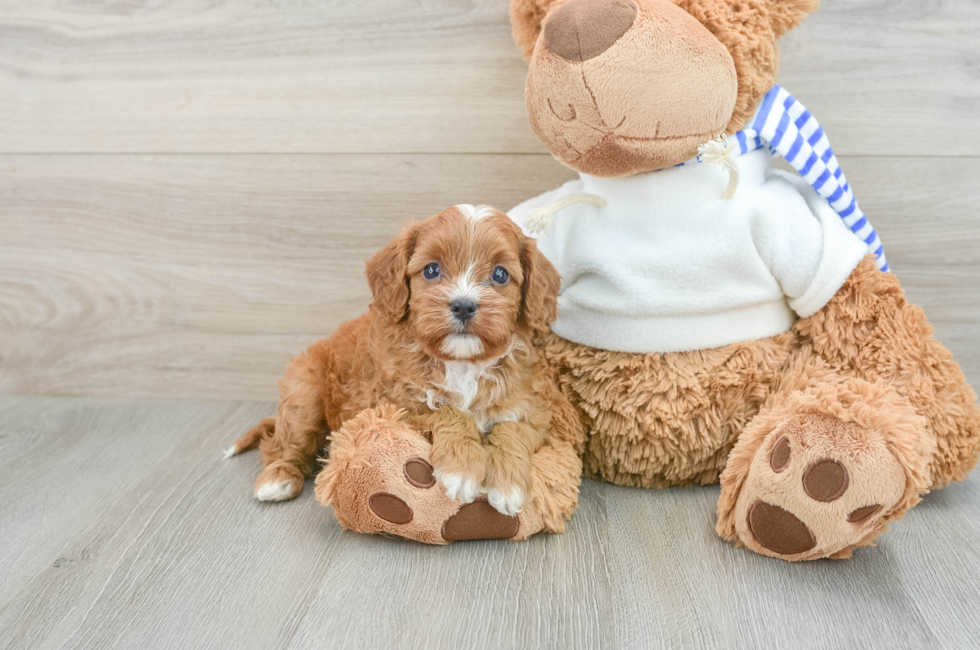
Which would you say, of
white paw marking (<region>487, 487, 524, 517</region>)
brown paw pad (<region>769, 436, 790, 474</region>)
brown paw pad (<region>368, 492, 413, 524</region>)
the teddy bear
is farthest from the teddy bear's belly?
brown paw pad (<region>368, 492, 413, 524</region>)

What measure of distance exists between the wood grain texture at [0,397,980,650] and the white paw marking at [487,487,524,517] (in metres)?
0.10

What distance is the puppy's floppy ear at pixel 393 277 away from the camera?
1411mm

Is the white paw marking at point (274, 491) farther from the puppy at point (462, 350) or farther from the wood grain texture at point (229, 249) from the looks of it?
the wood grain texture at point (229, 249)

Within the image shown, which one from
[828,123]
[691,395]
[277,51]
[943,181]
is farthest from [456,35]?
[943,181]

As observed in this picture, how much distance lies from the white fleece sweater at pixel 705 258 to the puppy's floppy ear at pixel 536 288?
14 centimetres

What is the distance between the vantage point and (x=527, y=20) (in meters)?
1.53

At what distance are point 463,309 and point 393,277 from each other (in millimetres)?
199

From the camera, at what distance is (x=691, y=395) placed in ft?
4.94

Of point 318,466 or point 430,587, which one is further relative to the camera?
point 318,466

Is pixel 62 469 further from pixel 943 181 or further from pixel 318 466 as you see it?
pixel 943 181

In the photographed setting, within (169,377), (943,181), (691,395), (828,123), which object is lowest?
(169,377)

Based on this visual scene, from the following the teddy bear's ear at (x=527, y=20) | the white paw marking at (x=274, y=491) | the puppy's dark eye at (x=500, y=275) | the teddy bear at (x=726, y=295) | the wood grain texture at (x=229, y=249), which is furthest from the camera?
the wood grain texture at (x=229, y=249)

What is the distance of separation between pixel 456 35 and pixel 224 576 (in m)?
1.43

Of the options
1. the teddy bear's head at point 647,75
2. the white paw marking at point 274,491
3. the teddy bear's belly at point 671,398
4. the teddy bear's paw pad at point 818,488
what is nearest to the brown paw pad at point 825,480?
the teddy bear's paw pad at point 818,488
